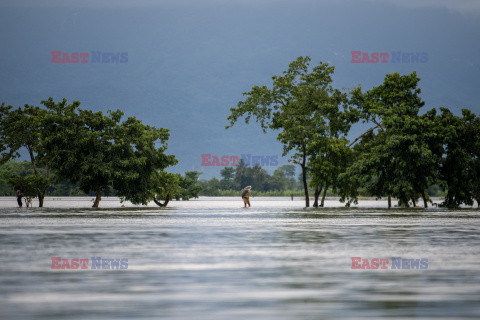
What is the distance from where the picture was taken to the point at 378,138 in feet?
146

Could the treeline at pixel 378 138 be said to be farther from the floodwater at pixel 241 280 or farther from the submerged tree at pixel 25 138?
the floodwater at pixel 241 280

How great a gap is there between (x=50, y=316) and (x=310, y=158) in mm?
39368

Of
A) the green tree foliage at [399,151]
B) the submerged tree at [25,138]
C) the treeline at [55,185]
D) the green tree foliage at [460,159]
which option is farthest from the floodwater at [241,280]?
the treeline at [55,185]

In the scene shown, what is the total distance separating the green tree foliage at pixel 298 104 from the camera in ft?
147

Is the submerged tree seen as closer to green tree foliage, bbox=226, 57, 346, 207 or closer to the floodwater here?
green tree foliage, bbox=226, 57, 346, 207

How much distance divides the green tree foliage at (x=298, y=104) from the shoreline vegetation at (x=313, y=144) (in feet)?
0.25

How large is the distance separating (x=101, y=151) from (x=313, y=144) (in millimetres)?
14333

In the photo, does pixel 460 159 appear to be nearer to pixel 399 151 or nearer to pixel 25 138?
pixel 399 151

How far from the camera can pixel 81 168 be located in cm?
3900

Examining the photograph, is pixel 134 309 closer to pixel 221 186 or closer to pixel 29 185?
pixel 29 185

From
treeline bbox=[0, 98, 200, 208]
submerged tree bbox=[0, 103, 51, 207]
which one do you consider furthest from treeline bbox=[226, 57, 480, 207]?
submerged tree bbox=[0, 103, 51, 207]

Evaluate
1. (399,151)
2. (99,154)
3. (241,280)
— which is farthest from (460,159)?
(241,280)

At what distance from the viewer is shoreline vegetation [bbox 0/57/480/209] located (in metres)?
40.0

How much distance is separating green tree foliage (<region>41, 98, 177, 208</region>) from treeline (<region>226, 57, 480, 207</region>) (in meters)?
8.65
